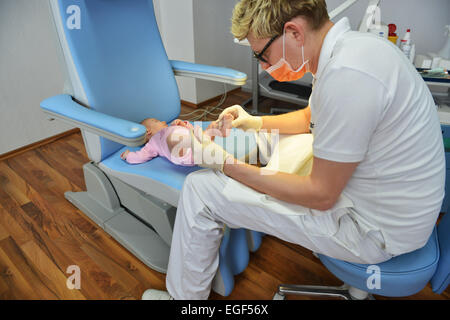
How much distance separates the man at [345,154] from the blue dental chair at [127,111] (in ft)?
0.87

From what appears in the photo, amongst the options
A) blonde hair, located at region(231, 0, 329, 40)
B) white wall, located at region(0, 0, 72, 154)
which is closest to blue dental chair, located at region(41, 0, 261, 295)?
blonde hair, located at region(231, 0, 329, 40)

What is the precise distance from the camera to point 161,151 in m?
1.23

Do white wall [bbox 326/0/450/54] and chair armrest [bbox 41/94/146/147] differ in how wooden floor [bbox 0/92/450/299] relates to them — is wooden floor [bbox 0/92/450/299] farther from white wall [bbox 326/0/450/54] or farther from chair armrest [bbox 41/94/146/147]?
white wall [bbox 326/0/450/54]

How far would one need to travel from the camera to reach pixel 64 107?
1.06 m

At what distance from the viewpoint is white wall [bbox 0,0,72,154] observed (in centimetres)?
200

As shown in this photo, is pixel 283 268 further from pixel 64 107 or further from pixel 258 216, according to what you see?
pixel 64 107

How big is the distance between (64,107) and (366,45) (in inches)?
36.5

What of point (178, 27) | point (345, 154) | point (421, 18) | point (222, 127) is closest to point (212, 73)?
point (222, 127)

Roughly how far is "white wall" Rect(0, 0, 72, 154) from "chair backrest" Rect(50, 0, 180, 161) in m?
1.08

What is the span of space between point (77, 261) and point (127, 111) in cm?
72

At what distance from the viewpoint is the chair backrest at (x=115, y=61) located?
1.11 m

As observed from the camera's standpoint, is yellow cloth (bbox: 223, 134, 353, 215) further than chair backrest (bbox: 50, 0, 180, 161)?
No

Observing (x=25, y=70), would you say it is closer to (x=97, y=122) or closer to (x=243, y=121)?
(x=97, y=122)
